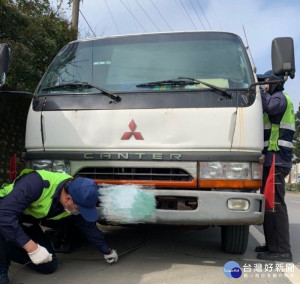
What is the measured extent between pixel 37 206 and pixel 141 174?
0.93m

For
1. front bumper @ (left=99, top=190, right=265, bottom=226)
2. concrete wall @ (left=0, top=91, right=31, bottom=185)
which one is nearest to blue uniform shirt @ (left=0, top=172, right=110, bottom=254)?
front bumper @ (left=99, top=190, right=265, bottom=226)

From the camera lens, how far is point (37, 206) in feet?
10.3

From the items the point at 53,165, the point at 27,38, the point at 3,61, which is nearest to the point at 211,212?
the point at 53,165

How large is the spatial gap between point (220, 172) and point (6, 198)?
5.84ft

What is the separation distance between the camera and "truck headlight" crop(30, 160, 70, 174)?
3.60 meters

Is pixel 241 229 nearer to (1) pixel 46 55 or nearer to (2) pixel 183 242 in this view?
A: (2) pixel 183 242

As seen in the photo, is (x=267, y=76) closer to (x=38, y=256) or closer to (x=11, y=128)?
(x=38, y=256)

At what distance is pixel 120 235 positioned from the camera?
5.00m

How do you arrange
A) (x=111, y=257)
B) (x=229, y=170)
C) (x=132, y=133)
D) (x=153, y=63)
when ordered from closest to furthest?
(x=229, y=170) → (x=132, y=133) → (x=111, y=257) → (x=153, y=63)

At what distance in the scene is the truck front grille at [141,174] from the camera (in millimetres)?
3410

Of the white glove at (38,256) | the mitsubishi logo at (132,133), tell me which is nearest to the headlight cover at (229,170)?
the mitsubishi logo at (132,133)

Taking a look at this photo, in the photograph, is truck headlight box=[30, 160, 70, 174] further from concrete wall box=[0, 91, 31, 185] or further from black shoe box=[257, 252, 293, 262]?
concrete wall box=[0, 91, 31, 185]

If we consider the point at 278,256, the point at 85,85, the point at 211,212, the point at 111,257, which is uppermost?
the point at 85,85

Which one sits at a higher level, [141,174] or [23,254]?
[141,174]
